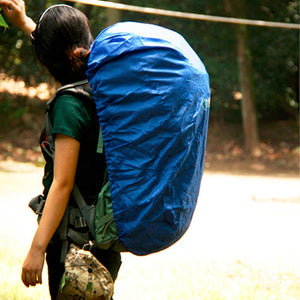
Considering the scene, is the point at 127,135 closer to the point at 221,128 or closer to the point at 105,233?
the point at 105,233

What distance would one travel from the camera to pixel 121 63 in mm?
2049

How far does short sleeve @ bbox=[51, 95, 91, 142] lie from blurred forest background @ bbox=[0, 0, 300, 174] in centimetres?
1108

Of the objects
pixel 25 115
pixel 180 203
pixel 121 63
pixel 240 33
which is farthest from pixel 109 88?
pixel 25 115

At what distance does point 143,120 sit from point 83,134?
0.25 m

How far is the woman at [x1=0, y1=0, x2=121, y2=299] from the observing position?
2.07 m

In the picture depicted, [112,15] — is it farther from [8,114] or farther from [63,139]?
[63,139]

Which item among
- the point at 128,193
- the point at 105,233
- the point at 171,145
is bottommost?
the point at 105,233

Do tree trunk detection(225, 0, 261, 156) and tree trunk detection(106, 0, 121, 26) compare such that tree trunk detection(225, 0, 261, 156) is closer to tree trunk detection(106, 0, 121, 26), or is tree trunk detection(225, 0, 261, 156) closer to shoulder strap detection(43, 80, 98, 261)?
tree trunk detection(106, 0, 121, 26)

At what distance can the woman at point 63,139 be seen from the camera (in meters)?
2.07

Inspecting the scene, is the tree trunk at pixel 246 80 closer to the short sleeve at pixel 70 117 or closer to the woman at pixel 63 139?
the woman at pixel 63 139

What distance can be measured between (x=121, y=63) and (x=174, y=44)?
0.69ft

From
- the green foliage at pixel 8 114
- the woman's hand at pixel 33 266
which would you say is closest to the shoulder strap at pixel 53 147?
the woman's hand at pixel 33 266

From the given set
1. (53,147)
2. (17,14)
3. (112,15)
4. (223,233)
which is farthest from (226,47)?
(53,147)

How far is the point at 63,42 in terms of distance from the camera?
215 cm
